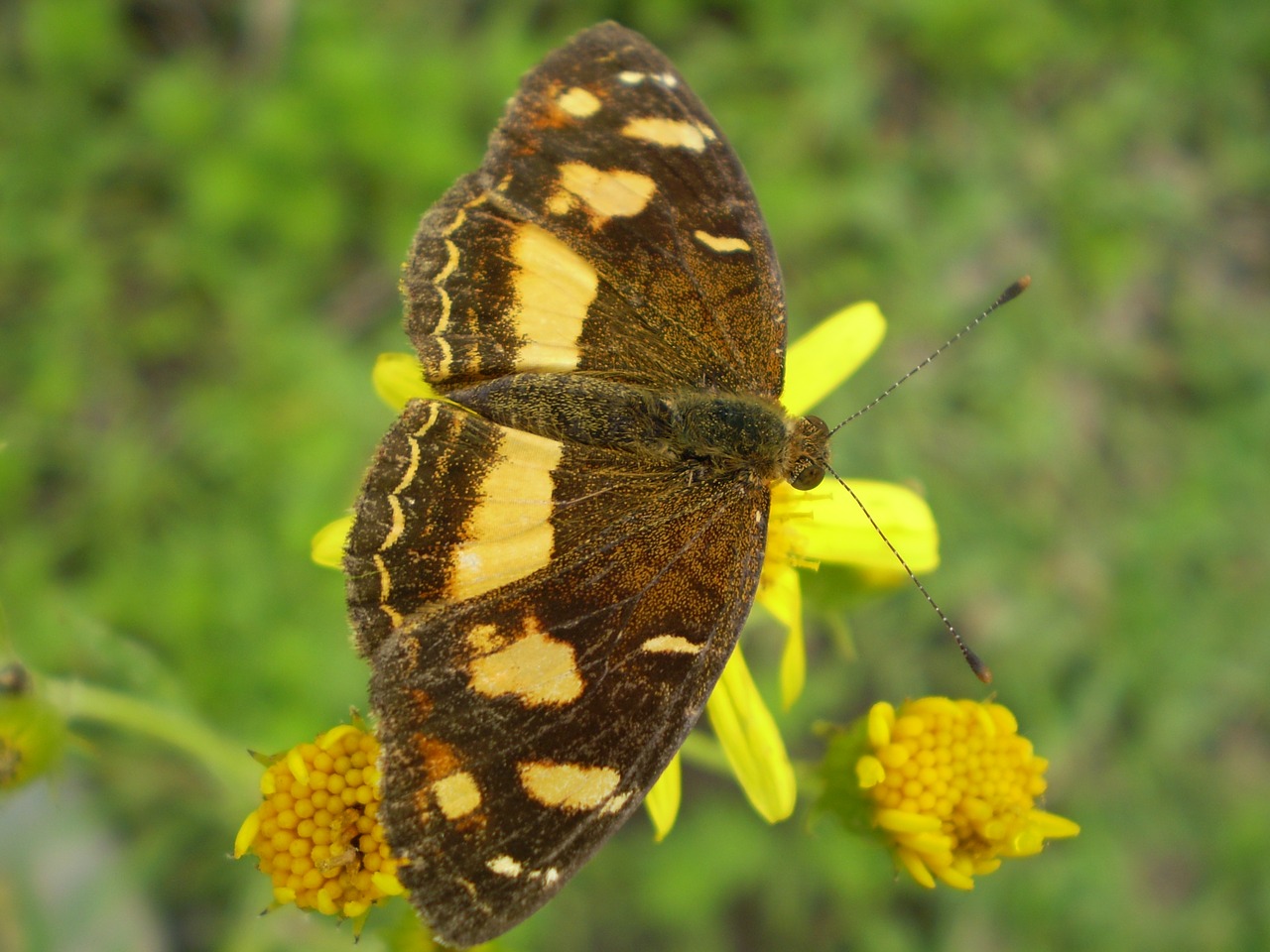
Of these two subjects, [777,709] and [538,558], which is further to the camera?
[777,709]

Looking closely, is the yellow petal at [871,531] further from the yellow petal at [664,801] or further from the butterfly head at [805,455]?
the yellow petal at [664,801]

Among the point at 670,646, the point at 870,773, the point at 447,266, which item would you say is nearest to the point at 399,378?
the point at 447,266

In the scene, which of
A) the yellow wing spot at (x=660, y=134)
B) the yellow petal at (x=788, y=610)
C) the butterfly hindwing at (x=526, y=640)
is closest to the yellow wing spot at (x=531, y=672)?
the butterfly hindwing at (x=526, y=640)

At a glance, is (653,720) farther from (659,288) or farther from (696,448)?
(659,288)

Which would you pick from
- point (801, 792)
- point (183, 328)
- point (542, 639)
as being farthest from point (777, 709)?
point (183, 328)

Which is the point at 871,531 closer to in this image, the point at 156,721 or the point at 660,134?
the point at 660,134

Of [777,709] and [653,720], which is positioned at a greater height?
[653,720]

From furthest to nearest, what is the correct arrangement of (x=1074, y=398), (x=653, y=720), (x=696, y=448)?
(x=1074, y=398) → (x=696, y=448) → (x=653, y=720)
